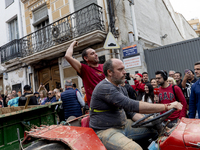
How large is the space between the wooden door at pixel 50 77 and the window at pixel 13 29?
165 inches

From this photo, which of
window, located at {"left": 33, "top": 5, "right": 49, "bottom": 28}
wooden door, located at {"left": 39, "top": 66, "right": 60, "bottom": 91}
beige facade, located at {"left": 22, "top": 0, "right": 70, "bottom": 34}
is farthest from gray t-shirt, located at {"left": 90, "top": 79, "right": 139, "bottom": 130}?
window, located at {"left": 33, "top": 5, "right": 49, "bottom": 28}

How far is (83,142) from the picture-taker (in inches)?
63.1

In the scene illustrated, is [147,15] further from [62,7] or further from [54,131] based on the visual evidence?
[54,131]

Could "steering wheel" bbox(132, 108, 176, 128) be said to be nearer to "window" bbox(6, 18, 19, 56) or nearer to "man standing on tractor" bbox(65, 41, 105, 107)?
"man standing on tractor" bbox(65, 41, 105, 107)

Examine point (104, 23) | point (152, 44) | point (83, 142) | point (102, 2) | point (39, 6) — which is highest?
point (39, 6)

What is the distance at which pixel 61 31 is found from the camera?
32.7ft

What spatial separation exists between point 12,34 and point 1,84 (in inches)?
181

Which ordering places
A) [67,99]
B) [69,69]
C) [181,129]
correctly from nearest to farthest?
[181,129] → [67,99] → [69,69]

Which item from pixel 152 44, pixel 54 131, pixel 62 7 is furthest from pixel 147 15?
pixel 54 131

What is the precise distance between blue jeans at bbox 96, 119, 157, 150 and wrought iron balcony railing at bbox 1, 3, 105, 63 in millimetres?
6995

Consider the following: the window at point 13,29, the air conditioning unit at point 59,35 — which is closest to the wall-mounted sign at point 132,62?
the air conditioning unit at point 59,35

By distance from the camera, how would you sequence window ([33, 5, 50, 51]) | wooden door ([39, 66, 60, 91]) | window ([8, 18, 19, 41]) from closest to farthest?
window ([33, 5, 50, 51]) → wooden door ([39, 66, 60, 91]) → window ([8, 18, 19, 41])

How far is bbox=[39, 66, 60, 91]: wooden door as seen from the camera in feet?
35.9

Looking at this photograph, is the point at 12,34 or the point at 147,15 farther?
the point at 12,34
